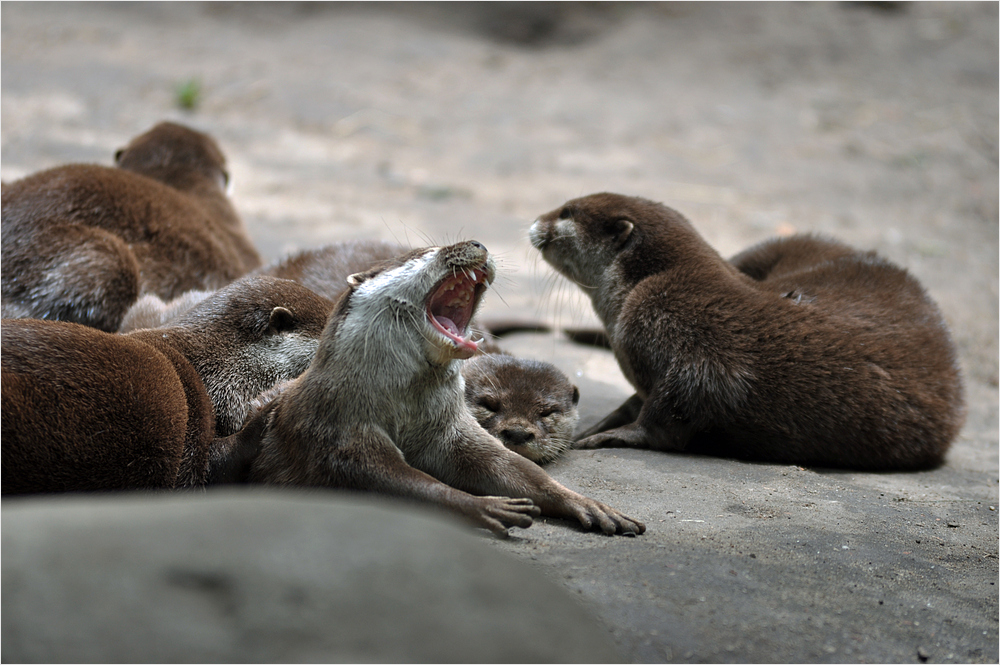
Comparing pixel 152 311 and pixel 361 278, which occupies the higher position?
pixel 361 278

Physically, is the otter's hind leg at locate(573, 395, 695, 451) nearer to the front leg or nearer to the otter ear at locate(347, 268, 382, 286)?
the front leg

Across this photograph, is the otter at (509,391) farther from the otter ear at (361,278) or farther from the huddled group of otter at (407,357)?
the otter ear at (361,278)

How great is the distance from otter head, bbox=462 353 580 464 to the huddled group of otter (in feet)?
0.03

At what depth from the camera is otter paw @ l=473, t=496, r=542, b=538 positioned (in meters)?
2.32

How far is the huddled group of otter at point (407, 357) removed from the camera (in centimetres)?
247

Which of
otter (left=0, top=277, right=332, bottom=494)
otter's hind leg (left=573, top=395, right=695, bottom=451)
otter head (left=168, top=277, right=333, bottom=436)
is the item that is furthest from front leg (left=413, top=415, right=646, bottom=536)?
otter's hind leg (left=573, top=395, right=695, bottom=451)

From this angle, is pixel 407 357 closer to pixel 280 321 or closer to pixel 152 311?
pixel 280 321

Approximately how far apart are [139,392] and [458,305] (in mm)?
1006

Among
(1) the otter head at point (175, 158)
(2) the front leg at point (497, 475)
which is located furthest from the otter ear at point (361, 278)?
(1) the otter head at point (175, 158)

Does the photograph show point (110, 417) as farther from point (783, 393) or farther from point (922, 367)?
point (922, 367)

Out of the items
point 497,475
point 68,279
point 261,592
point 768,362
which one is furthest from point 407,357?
point 68,279

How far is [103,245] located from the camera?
13.1ft

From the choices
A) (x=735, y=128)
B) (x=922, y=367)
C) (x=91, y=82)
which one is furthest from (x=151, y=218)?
(x=735, y=128)

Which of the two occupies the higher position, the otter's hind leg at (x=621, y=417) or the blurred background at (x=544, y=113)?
the blurred background at (x=544, y=113)
